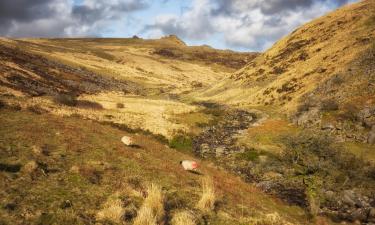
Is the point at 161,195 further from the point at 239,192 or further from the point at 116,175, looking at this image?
the point at 239,192

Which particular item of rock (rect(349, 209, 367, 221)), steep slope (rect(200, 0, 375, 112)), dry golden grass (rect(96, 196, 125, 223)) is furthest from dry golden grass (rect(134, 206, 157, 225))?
steep slope (rect(200, 0, 375, 112))

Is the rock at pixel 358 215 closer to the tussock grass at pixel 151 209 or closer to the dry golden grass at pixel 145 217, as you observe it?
the tussock grass at pixel 151 209

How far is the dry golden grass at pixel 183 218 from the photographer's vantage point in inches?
568

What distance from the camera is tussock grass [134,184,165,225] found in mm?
13889

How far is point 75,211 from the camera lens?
13.9 meters

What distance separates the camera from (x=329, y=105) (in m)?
45.7

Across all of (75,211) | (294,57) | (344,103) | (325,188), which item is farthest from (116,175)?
(294,57)

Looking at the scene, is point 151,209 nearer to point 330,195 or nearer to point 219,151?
point 330,195

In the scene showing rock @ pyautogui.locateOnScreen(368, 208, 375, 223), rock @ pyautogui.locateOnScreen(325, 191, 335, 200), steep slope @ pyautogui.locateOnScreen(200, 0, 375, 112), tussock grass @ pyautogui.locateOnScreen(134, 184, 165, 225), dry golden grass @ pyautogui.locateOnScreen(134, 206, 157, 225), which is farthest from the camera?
steep slope @ pyautogui.locateOnScreen(200, 0, 375, 112)

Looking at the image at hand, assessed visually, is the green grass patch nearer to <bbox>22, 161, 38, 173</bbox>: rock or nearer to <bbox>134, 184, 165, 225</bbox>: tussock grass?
<bbox>134, 184, 165, 225</bbox>: tussock grass

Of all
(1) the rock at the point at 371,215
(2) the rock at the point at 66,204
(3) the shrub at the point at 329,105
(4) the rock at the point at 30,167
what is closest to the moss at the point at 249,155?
(1) the rock at the point at 371,215

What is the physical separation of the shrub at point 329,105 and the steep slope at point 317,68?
107 centimetres

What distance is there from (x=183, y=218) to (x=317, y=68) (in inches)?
2295

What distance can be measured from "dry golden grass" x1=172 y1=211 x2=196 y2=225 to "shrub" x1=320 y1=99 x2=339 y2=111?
34.9 metres
